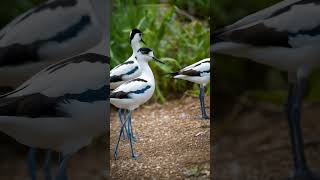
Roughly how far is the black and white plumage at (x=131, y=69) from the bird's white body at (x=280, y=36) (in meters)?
0.36

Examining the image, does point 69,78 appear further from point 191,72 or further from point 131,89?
point 191,72

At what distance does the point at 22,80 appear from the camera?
2090 millimetres

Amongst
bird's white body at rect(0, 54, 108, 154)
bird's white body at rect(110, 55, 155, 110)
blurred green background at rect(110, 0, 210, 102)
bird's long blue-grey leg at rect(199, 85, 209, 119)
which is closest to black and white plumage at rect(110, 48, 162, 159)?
bird's white body at rect(110, 55, 155, 110)

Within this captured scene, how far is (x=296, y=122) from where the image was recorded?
2158mm

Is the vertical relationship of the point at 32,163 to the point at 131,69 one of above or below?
below

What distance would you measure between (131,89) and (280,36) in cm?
56

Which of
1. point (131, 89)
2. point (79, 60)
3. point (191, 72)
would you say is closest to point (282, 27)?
point (191, 72)

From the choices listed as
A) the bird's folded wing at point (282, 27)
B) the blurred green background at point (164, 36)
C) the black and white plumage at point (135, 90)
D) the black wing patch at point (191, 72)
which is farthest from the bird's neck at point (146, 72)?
the blurred green background at point (164, 36)

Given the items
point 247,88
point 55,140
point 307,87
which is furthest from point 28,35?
point 307,87

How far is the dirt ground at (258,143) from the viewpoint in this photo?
7.07 ft

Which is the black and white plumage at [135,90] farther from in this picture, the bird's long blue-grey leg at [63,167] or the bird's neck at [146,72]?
the bird's long blue-grey leg at [63,167]

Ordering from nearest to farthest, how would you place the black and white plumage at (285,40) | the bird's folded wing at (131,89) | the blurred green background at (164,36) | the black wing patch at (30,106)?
the black wing patch at (30,106)
the black and white plumage at (285,40)
the bird's folded wing at (131,89)
the blurred green background at (164,36)

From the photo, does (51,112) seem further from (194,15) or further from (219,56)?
(194,15)

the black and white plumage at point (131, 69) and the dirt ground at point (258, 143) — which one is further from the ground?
the black and white plumage at point (131, 69)
